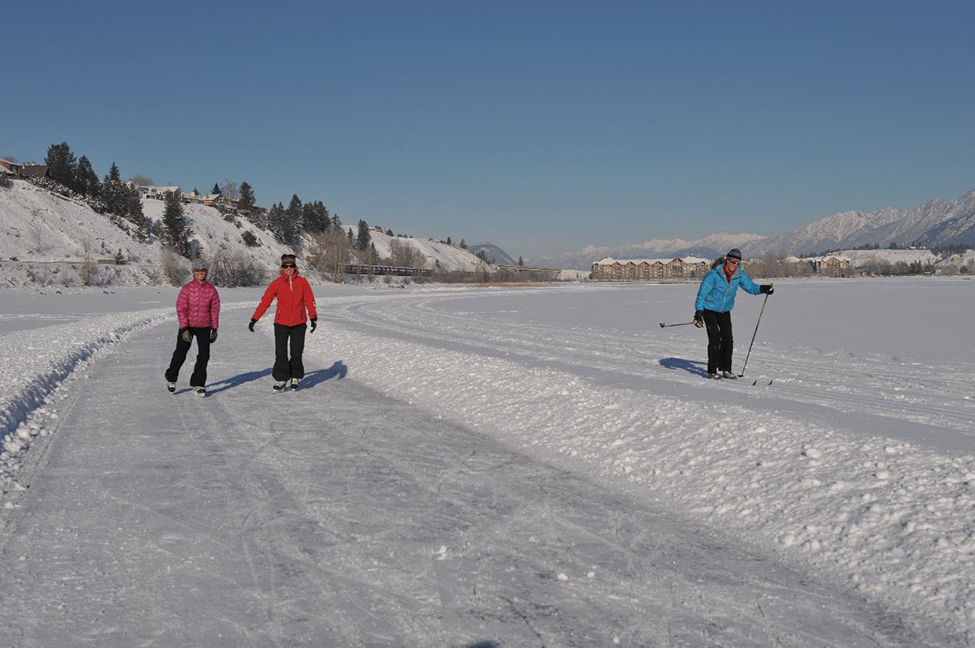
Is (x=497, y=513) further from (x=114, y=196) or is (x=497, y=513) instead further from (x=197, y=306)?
(x=114, y=196)

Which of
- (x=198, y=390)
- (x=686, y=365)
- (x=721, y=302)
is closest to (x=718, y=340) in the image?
(x=721, y=302)

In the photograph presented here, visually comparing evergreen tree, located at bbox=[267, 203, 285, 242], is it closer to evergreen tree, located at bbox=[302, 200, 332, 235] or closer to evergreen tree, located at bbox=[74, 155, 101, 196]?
evergreen tree, located at bbox=[302, 200, 332, 235]

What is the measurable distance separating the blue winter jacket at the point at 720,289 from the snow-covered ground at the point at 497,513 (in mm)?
1154

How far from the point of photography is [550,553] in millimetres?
4289

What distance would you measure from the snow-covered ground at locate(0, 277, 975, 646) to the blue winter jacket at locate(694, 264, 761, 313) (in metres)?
1.15

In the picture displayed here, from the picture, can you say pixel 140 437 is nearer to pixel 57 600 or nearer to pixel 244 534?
pixel 244 534

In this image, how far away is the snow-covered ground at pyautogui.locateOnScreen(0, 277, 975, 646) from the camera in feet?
11.5

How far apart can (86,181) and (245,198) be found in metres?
49.4

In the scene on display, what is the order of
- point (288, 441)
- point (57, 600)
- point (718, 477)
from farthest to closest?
point (288, 441)
point (718, 477)
point (57, 600)

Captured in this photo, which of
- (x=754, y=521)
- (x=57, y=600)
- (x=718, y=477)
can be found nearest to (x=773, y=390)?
(x=718, y=477)

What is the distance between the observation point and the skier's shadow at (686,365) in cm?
1152

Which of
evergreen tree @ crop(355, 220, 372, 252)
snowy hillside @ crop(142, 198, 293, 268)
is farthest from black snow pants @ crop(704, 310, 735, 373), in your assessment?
evergreen tree @ crop(355, 220, 372, 252)

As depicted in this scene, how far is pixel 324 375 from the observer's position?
40.7 feet

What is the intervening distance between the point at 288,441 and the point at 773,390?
6424 mm
